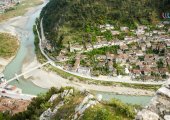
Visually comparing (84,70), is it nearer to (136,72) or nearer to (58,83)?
(58,83)

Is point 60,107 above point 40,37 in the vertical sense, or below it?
above

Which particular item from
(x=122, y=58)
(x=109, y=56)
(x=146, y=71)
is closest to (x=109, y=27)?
(x=109, y=56)

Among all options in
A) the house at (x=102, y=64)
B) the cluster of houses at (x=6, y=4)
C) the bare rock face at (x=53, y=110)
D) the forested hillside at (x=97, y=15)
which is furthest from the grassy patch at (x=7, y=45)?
the bare rock face at (x=53, y=110)

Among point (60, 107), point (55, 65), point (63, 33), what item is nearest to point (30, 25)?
point (63, 33)

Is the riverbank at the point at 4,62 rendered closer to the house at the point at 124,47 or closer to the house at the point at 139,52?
the house at the point at 124,47

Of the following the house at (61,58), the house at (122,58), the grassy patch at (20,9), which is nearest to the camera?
the house at (122,58)

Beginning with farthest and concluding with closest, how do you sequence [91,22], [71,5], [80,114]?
[71,5] → [91,22] → [80,114]

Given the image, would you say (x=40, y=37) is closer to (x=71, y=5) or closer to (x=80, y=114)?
(x=71, y=5)
